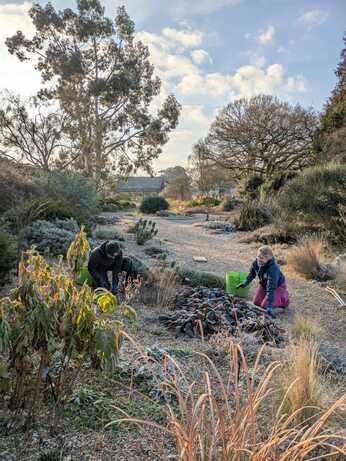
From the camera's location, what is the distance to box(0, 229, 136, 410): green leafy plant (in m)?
1.68

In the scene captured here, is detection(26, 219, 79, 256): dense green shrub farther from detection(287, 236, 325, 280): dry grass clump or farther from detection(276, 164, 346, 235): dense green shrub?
detection(276, 164, 346, 235): dense green shrub

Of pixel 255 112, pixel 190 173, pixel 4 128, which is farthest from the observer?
pixel 190 173

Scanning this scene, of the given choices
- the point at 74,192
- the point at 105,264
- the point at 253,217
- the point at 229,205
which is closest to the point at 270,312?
the point at 105,264

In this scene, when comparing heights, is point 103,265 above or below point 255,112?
below

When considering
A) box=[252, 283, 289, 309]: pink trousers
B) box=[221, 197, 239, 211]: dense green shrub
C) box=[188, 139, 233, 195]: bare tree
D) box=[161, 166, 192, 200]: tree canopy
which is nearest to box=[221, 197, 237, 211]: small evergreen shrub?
box=[221, 197, 239, 211]: dense green shrub

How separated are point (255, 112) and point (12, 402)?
27.0m

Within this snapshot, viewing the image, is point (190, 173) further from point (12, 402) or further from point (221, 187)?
point (12, 402)

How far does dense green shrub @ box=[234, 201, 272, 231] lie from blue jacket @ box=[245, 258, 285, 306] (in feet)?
28.0

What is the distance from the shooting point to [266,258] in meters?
5.13

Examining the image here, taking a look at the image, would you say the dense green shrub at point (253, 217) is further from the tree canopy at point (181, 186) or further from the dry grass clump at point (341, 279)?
the tree canopy at point (181, 186)

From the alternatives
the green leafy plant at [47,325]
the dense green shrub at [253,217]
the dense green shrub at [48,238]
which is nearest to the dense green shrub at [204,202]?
the dense green shrub at [253,217]

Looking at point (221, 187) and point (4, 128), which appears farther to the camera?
point (221, 187)

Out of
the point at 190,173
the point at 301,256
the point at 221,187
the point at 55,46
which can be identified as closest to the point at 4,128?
the point at 55,46

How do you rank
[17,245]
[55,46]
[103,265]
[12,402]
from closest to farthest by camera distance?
1. [12,402]
2. [103,265]
3. [17,245]
4. [55,46]
